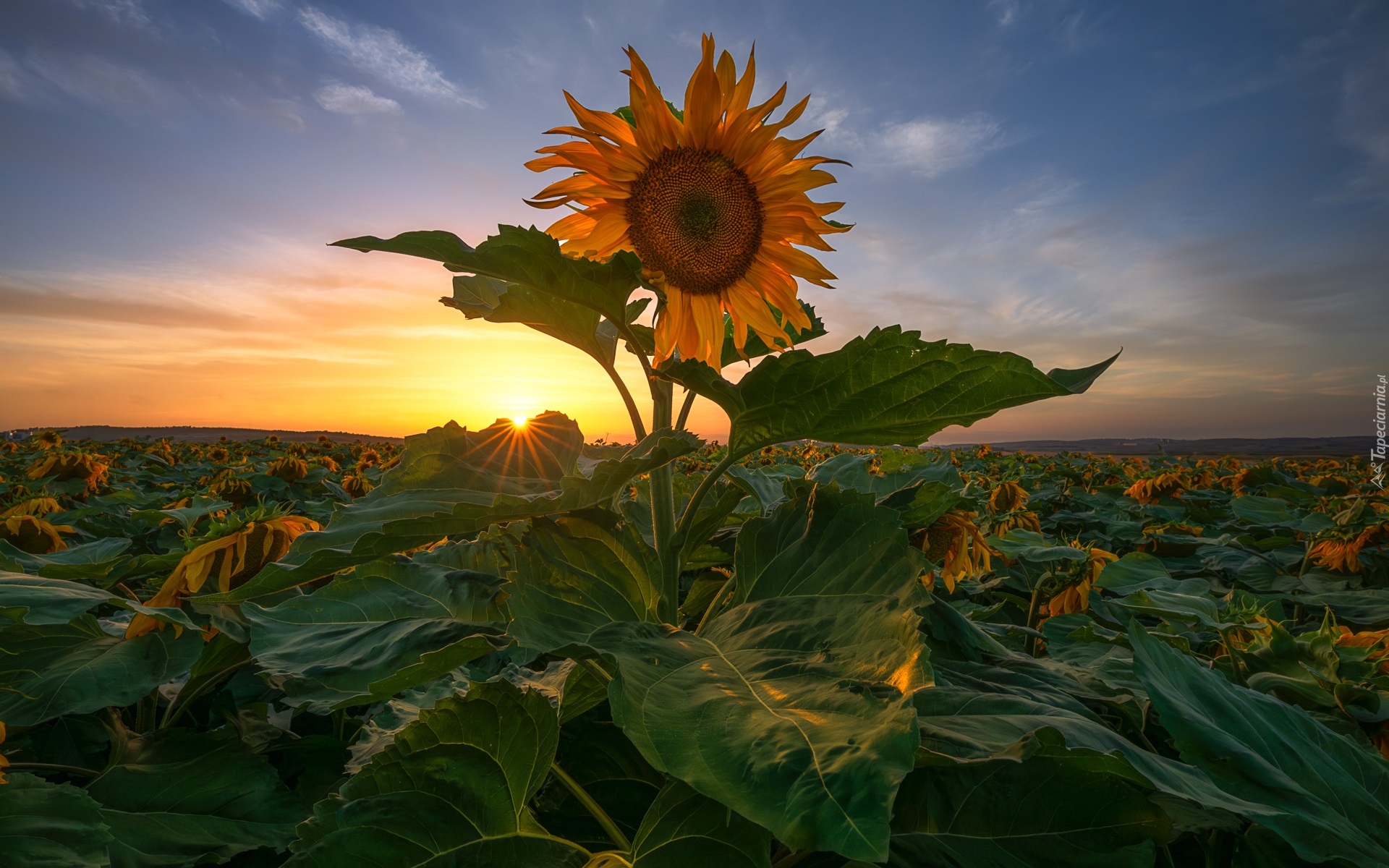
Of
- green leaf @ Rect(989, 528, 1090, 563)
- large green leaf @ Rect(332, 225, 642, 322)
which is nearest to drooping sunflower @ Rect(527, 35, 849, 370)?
large green leaf @ Rect(332, 225, 642, 322)

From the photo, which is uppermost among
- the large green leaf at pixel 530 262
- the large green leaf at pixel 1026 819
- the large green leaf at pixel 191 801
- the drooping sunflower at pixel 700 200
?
the drooping sunflower at pixel 700 200

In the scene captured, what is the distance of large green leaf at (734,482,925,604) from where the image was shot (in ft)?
3.00

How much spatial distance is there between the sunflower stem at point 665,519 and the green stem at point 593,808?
0.92ft

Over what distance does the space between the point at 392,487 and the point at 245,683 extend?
1123 mm

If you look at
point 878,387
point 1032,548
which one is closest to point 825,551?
point 878,387

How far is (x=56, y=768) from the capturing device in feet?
4.38

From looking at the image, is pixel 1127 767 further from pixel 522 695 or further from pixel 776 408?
pixel 522 695

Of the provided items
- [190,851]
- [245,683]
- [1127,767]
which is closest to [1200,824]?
[1127,767]

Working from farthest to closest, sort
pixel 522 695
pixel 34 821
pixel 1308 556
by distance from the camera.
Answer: pixel 1308 556
pixel 34 821
pixel 522 695

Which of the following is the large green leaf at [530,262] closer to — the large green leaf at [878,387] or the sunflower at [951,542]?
the large green leaf at [878,387]

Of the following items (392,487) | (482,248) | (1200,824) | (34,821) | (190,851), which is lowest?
(190,851)

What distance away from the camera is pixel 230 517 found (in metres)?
1.82

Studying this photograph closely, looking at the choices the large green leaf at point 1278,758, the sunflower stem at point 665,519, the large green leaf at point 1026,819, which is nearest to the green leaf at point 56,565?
the sunflower stem at point 665,519

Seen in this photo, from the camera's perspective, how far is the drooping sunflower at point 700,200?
129 centimetres
